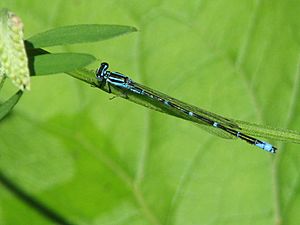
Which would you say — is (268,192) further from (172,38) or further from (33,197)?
(33,197)

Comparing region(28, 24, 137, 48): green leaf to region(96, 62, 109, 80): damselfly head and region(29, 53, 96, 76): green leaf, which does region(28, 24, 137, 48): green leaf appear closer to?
region(29, 53, 96, 76): green leaf

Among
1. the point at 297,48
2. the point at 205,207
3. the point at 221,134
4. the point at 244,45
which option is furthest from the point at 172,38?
the point at 221,134

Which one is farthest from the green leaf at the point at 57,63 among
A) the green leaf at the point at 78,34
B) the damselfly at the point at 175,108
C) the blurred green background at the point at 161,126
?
the blurred green background at the point at 161,126

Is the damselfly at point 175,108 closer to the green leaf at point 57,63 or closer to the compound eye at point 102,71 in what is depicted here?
the compound eye at point 102,71

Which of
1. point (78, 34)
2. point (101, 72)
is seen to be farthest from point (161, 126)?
point (78, 34)

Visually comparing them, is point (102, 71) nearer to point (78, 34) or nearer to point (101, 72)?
point (101, 72)

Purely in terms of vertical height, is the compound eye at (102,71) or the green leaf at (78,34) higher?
the compound eye at (102,71)
